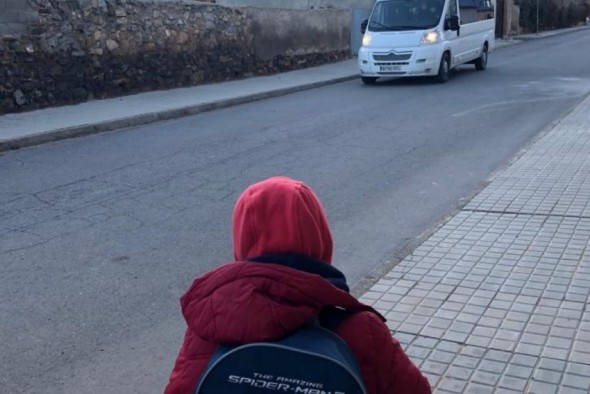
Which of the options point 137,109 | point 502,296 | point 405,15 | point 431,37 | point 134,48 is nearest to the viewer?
point 502,296

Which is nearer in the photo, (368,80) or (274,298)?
(274,298)

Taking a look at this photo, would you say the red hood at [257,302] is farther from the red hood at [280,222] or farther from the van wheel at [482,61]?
the van wheel at [482,61]

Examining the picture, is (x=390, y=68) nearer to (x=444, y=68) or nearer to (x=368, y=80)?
(x=368, y=80)

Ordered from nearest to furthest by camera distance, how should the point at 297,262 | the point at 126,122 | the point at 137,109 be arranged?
the point at 297,262 → the point at 126,122 → the point at 137,109

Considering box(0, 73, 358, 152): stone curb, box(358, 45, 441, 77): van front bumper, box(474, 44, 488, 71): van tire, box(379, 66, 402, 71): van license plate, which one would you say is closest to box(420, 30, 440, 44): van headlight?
box(358, 45, 441, 77): van front bumper

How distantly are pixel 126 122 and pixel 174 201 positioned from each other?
593cm

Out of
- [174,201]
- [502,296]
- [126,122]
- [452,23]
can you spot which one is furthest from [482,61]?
[502,296]

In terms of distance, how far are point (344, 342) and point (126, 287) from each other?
13.4 feet

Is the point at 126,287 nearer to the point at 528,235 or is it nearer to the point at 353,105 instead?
the point at 528,235

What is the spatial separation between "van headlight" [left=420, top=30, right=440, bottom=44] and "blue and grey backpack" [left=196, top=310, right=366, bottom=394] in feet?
58.5

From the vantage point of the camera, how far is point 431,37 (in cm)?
1911

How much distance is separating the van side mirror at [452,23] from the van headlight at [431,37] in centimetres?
52

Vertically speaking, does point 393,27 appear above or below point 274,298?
below

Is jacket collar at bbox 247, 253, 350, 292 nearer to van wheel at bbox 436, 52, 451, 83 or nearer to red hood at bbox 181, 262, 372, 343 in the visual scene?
red hood at bbox 181, 262, 372, 343
